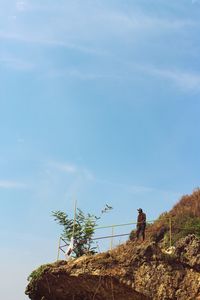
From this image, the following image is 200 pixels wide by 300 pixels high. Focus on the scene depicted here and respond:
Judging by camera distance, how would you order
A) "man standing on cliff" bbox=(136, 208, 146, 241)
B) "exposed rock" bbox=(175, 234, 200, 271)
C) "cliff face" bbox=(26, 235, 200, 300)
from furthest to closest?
"man standing on cliff" bbox=(136, 208, 146, 241) → "exposed rock" bbox=(175, 234, 200, 271) → "cliff face" bbox=(26, 235, 200, 300)

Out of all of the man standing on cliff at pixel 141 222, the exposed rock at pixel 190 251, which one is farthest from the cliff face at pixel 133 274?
the man standing on cliff at pixel 141 222

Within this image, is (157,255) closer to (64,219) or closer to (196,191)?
(64,219)

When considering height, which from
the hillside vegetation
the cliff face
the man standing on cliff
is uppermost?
the hillside vegetation

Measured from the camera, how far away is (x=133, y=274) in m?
18.4

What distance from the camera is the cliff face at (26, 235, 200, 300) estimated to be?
17.8m

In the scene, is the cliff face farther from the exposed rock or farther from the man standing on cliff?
the man standing on cliff

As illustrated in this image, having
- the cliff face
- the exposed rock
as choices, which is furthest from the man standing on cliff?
the exposed rock

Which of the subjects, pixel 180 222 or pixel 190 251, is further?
pixel 180 222

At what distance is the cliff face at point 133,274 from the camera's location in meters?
17.8

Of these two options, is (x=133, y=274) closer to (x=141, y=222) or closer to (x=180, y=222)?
(x=141, y=222)

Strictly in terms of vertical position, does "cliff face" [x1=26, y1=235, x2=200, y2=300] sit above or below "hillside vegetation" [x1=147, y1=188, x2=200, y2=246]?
below

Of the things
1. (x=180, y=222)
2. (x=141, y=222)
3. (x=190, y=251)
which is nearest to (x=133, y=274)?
(x=190, y=251)

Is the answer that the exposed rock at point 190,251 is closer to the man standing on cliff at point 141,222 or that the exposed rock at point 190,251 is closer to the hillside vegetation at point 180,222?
the hillside vegetation at point 180,222

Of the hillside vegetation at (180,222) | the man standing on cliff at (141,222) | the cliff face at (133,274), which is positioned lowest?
the cliff face at (133,274)
